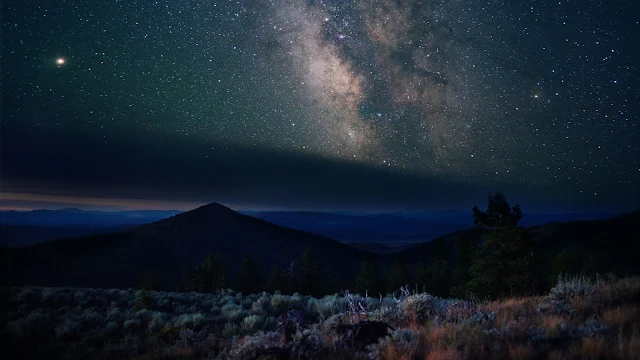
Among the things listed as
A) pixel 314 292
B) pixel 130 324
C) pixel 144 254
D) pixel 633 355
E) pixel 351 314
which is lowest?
pixel 144 254

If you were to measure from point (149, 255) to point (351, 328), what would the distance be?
520ft

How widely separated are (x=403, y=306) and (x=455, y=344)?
3298 mm

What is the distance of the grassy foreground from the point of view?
15.8 ft

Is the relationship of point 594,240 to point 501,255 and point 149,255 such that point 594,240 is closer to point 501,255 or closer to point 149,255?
point 501,255

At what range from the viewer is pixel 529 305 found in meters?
7.71

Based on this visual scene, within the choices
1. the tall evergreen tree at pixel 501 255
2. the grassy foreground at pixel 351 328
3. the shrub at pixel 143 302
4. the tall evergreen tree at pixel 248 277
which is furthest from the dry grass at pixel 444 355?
the tall evergreen tree at pixel 248 277

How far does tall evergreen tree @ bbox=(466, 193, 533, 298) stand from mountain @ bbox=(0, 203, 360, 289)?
52220mm

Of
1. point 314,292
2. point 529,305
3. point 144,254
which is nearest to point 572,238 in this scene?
point 314,292

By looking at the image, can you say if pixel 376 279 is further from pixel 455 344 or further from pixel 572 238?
pixel 572 238

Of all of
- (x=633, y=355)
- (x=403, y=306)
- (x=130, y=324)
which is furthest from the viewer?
(x=130, y=324)

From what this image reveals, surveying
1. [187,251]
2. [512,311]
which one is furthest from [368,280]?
[187,251]

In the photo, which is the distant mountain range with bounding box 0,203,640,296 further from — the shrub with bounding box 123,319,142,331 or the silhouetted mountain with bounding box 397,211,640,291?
the shrub with bounding box 123,319,142,331

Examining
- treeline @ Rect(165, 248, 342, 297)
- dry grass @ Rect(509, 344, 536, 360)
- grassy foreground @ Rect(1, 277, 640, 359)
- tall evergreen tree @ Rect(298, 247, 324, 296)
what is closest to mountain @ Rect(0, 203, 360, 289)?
treeline @ Rect(165, 248, 342, 297)

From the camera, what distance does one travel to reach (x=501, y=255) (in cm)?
2877
